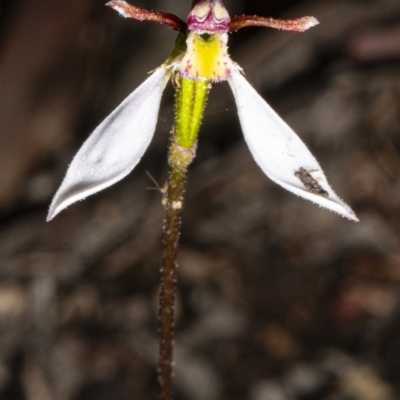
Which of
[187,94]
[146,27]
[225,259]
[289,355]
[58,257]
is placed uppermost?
[187,94]

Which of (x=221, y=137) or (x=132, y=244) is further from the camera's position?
(x=221, y=137)

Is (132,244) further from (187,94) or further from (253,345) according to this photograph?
→ (187,94)

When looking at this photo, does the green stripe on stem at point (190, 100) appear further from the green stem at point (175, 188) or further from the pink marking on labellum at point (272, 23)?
the pink marking on labellum at point (272, 23)

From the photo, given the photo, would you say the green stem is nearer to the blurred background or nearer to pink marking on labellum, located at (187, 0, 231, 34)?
pink marking on labellum, located at (187, 0, 231, 34)

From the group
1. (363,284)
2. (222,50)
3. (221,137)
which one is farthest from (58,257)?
(222,50)

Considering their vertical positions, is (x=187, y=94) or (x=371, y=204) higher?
(x=187, y=94)

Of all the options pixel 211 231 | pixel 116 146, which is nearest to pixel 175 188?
pixel 116 146

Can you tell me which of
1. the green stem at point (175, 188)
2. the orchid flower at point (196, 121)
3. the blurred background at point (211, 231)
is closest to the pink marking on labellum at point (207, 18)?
the orchid flower at point (196, 121)

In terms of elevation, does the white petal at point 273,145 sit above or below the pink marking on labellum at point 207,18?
below
